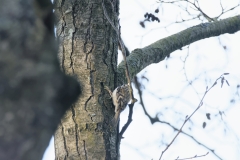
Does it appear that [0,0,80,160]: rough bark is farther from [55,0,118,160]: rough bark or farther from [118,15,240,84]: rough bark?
[118,15,240,84]: rough bark

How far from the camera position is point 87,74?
9.25ft

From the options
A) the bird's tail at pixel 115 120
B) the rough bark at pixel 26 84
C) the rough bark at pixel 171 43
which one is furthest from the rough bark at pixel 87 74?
the rough bark at pixel 26 84

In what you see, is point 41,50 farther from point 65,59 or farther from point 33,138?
point 65,59

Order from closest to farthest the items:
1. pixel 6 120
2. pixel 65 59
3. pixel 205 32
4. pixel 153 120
→ pixel 6 120, pixel 65 59, pixel 205 32, pixel 153 120

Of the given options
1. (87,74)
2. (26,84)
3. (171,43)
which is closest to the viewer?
(26,84)

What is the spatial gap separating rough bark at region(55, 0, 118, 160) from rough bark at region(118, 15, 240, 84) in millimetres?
196

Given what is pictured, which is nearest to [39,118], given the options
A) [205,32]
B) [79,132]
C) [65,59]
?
[79,132]

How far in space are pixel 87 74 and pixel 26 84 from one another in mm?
2029

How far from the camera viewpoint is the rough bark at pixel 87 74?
267cm

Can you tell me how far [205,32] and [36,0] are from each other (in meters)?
3.08

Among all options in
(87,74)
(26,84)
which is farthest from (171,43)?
(26,84)

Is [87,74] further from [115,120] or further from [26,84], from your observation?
[26,84]

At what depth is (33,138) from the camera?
807 millimetres

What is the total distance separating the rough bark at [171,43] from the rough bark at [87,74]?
196 mm
